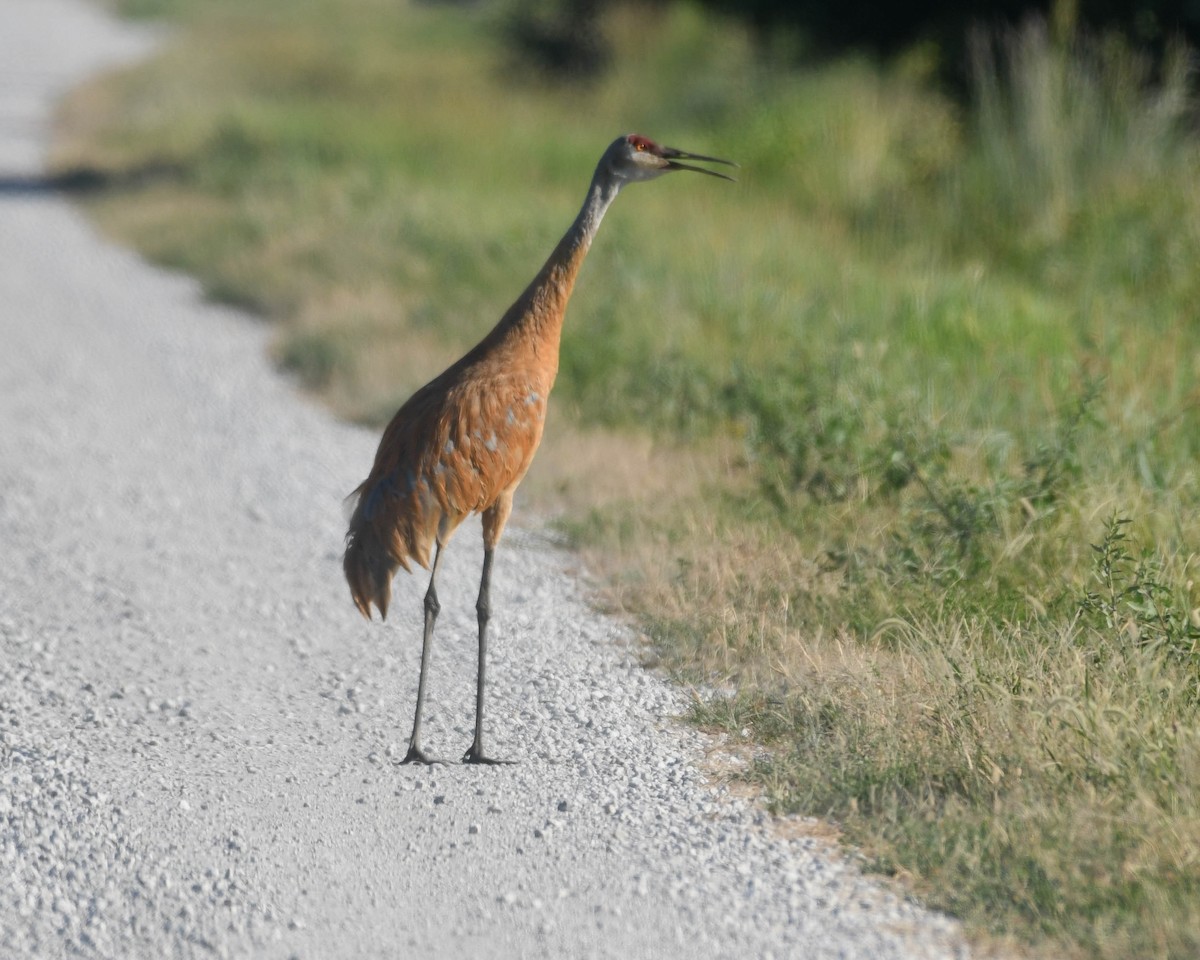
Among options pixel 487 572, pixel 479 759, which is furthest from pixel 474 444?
pixel 479 759

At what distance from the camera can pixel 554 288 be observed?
199 inches

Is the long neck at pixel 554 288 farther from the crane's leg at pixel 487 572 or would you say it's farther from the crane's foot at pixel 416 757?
the crane's foot at pixel 416 757

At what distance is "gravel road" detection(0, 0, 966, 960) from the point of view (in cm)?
384

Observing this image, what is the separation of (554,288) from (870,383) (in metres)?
2.86

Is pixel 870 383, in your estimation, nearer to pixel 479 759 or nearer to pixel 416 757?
pixel 479 759

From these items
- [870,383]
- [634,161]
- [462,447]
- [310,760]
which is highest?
[634,161]

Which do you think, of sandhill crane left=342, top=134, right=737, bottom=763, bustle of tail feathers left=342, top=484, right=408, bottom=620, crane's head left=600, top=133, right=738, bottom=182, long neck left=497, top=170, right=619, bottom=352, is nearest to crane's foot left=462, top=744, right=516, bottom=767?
sandhill crane left=342, top=134, right=737, bottom=763

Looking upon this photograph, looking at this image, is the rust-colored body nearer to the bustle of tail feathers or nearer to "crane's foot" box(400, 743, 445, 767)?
the bustle of tail feathers

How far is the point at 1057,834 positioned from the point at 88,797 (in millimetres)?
2739

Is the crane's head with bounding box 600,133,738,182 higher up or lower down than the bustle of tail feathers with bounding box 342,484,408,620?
higher up

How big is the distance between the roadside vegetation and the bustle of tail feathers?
1.15 m

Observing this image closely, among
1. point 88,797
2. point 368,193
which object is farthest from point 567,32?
point 88,797

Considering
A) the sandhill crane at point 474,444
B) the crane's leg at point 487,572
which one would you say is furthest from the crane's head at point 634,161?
the crane's leg at point 487,572

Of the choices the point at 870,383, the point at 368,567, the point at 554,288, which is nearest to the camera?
the point at 368,567
